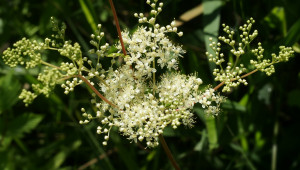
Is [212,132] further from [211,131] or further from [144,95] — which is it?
[144,95]

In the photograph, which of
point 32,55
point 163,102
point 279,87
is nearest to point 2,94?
point 32,55

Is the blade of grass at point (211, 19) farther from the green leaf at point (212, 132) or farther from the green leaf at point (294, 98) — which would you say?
the green leaf at point (294, 98)

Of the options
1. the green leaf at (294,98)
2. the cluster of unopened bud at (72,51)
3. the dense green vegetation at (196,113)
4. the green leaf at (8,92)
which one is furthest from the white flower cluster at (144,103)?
the green leaf at (294,98)

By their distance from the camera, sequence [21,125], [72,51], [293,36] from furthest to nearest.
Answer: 1. [21,125]
2. [293,36]
3. [72,51]

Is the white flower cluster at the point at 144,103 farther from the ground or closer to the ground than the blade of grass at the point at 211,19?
closer to the ground

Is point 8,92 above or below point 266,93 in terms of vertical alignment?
above

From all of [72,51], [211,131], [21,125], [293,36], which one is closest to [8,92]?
[21,125]

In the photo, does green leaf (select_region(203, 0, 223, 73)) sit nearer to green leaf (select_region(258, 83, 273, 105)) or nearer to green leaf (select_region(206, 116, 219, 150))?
green leaf (select_region(206, 116, 219, 150))

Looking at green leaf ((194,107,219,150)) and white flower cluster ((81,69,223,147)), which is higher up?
white flower cluster ((81,69,223,147))

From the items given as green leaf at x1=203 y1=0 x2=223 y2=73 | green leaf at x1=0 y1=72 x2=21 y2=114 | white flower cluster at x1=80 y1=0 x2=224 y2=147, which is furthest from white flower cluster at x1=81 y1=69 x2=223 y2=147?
green leaf at x1=0 y1=72 x2=21 y2=114
